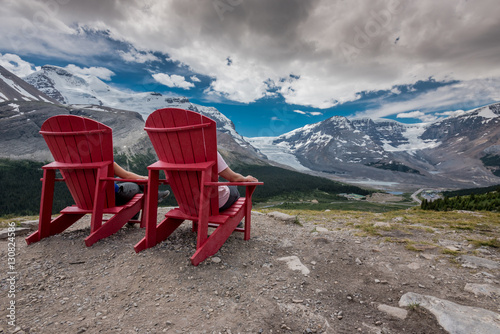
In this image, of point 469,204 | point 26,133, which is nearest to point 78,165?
point 469,204

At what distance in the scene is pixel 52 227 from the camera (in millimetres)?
6266

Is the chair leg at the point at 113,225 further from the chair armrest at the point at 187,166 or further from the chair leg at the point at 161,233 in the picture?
the chair armrest at the point at 187,166

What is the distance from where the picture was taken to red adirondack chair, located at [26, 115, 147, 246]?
561 cm

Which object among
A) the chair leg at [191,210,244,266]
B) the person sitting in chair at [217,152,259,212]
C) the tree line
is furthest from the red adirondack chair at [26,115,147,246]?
the tree line

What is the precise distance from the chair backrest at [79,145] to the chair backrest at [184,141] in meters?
1.83

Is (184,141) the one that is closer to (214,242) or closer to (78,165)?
(214,242)

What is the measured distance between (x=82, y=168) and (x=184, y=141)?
3.12 metres

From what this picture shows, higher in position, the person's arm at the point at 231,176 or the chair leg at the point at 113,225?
the person's arm at the point at 231,176

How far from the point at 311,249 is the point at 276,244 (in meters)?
0.89

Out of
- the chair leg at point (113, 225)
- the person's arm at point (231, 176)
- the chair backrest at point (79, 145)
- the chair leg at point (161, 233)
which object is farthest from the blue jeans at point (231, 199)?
the chair backrest at point (79, 145)

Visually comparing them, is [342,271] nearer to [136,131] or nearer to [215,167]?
[215,167]

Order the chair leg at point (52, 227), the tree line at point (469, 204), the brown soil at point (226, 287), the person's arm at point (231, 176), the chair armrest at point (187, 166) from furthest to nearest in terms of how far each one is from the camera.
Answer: the tree line at point (469, 204), the chair leg at point (52, 227), the person's arm at point (231, 176), the chair armrest at point (187, 166), the brown soil at point (226, 287)

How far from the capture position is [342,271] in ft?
15.0

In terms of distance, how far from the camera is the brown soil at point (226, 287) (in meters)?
3.10
